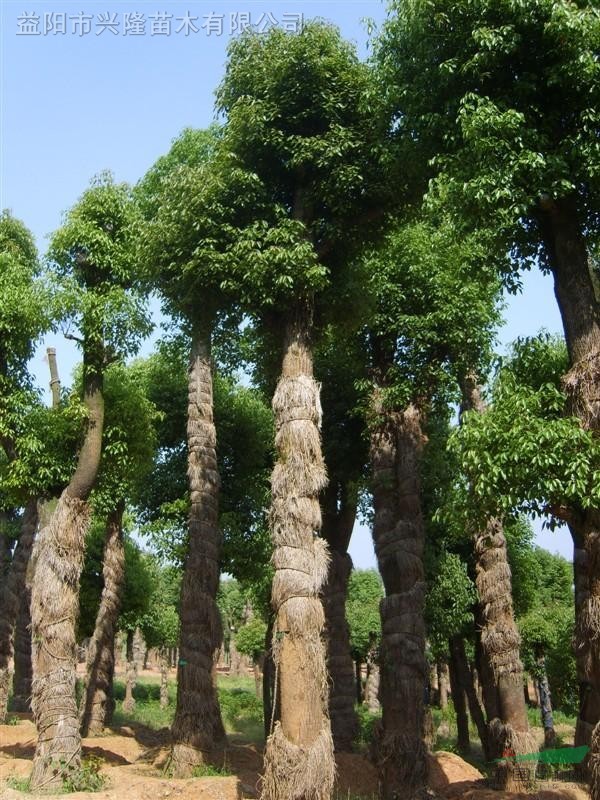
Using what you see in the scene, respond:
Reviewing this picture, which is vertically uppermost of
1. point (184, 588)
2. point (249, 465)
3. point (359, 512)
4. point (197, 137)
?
point (197, 137)

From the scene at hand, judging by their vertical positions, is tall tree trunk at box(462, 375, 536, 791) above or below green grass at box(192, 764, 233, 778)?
above

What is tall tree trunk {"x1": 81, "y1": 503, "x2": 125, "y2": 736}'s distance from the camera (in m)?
20.6

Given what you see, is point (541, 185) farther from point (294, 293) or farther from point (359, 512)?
point (359, 512)

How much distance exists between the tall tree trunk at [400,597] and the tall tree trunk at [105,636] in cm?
874

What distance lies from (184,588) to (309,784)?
6.28 m

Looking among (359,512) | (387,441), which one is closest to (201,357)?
(387,441)

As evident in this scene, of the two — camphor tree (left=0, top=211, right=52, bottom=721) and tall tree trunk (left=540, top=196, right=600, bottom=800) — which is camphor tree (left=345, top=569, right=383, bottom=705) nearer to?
camphor tree (left=0, top=211, right=52, bottom=721)

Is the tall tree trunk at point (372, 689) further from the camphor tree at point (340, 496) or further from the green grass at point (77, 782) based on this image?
the green grass at point (77, 782)

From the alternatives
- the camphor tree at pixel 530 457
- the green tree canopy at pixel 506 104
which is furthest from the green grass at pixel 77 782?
the green tree canopy at pixel 506 104

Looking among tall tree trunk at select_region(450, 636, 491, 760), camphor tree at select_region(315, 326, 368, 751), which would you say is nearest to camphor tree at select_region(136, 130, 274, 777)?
camphor tree at select_region(315, 326, 368, 751)

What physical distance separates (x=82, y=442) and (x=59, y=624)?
331cm

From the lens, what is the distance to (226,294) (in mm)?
11703

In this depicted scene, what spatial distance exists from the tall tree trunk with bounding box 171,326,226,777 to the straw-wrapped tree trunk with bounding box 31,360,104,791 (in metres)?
1.97

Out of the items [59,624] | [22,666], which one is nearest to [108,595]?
[59,624]
